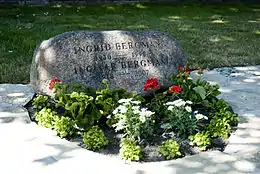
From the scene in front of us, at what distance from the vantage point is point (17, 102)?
5375mm

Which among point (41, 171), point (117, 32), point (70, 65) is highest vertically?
point (117, 32)

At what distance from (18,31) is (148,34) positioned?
5.06 metres

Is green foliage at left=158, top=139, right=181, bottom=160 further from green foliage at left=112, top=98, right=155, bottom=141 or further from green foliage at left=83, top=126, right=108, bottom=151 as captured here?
green foliage at left=83, top=126, right=108, bottom=151

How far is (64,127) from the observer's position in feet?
14.7

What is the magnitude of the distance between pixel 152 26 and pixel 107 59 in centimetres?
575

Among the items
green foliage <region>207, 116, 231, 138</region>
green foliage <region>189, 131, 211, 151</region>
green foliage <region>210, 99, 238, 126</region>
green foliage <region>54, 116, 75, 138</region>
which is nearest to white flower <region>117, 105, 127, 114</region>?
green foliage <region>54, 116, 75, 138</region>

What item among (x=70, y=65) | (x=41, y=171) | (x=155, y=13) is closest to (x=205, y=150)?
(x=41, y=171)

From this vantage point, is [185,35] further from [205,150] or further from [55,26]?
[205,150]

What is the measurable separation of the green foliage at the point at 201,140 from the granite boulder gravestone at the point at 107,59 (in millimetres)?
1272

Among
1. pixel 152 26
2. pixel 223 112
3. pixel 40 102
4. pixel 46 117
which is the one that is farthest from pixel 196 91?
pixel 152 26

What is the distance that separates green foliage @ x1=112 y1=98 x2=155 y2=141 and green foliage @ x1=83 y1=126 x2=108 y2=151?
0.66 feet

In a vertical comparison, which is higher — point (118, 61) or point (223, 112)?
point (118, 61)

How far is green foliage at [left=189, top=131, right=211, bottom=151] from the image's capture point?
4246 millimetres

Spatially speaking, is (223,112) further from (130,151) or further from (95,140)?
(95,140)
